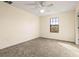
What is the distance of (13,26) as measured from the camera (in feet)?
15.4

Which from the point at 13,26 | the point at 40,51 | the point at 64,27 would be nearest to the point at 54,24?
the point at 64,27

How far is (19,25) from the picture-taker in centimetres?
523

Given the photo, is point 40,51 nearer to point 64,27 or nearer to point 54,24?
point 64,27

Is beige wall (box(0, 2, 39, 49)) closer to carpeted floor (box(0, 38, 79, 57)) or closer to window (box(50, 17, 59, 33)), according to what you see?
carpeted floor (box(0, 38, 79, 57))

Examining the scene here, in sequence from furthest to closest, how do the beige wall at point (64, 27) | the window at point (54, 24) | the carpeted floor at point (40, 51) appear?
1. the window at point (54, 24)
2. the beige wall at point (64, 27)
3. the carpeted floor at point (40, 51)

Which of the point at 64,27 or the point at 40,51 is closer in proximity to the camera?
the point at 40,51

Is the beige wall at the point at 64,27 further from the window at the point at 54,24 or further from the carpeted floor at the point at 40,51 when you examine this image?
the carpeted floor at the point at 40,51

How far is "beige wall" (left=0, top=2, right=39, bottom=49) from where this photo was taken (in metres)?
4.02

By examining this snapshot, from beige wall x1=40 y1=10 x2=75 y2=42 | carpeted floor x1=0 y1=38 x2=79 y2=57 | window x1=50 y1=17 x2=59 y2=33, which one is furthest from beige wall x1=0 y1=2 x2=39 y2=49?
window x1=50 y1=17 x2=59 y2=33

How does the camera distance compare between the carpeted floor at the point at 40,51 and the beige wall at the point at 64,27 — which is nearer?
the carpeted floor at the point at 40,51

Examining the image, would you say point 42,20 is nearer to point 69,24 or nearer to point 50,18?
point 50,18

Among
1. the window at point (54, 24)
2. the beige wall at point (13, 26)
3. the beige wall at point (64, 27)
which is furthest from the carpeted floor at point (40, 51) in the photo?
the window at point (54, 24)

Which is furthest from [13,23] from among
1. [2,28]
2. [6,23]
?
[2,28]

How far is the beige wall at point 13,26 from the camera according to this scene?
4.02 meters
